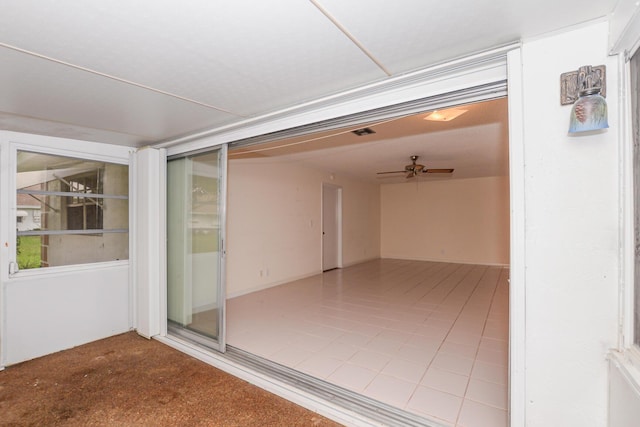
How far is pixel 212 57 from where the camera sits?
62.2 inches

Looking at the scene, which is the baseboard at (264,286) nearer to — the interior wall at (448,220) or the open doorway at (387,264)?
the open doorway at (387,264)

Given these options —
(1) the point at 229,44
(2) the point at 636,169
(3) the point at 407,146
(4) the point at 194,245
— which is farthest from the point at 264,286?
(2) the point at 636,169

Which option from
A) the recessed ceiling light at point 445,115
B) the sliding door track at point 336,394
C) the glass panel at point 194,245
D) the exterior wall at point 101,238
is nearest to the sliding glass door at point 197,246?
the glass panel at point 194,245

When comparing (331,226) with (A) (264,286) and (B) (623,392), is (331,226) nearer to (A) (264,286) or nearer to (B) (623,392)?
(A) (264,286)

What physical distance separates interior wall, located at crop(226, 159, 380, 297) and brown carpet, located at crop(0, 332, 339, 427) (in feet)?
6.60

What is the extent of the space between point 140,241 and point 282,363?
7.19 feet

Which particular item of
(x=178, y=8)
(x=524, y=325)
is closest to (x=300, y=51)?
(x=178, y=8)

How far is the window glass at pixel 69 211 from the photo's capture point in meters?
2.90

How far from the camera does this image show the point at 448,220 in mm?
8203

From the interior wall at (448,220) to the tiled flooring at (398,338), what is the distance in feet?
7.78

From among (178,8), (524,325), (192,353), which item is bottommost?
(192,353)

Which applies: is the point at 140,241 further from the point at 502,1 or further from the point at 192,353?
the point at 502,1

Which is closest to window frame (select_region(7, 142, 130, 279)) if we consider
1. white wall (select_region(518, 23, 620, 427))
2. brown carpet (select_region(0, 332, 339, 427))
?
brown carpet (select_region(0, 332, 339, 427))

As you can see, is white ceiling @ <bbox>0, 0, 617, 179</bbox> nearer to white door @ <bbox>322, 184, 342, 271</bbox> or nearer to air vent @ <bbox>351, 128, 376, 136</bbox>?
air vent @ <bbox>351, 128, 376, 136</bbox>
